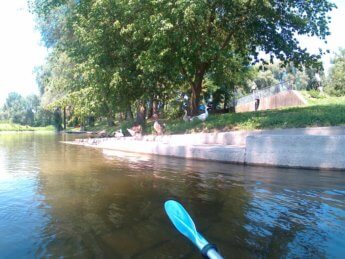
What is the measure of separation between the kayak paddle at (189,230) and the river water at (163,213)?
50 centimetres

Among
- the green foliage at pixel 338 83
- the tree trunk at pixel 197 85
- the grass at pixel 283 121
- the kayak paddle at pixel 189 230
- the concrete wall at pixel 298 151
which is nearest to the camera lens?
the kayak paddle at pixel 189 230

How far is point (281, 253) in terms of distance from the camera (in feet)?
14.3

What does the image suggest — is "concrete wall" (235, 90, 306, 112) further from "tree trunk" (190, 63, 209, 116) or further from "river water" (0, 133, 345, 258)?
"river water" (0, 133, 345, 258)

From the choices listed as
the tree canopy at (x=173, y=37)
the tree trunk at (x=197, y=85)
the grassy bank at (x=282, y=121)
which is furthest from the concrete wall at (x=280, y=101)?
the grassy bank at (x=282, y=121)

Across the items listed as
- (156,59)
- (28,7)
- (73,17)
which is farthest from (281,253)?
(28,7)

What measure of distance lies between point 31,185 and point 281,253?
6506 mm

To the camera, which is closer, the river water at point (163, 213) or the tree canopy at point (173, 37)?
the river water at point (163, 213)

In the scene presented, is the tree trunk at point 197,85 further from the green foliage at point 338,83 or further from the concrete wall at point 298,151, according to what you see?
the green foliage at point 338,83

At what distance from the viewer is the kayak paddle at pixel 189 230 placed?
312 cm

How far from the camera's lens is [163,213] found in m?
6.06

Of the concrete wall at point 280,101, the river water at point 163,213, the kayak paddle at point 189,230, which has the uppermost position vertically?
the concrete wall at point 280,101

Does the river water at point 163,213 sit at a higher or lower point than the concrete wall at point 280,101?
lower

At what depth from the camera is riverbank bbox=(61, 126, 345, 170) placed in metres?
10.4

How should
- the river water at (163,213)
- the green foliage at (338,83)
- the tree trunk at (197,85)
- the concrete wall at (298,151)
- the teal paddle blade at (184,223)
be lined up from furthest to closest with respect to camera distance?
the green foliage at (338,83) < the tree trunk at (197,85) < the concrete wall at (298,151) < the river water at (163,213) < the teal paddle blade at (184,223)
